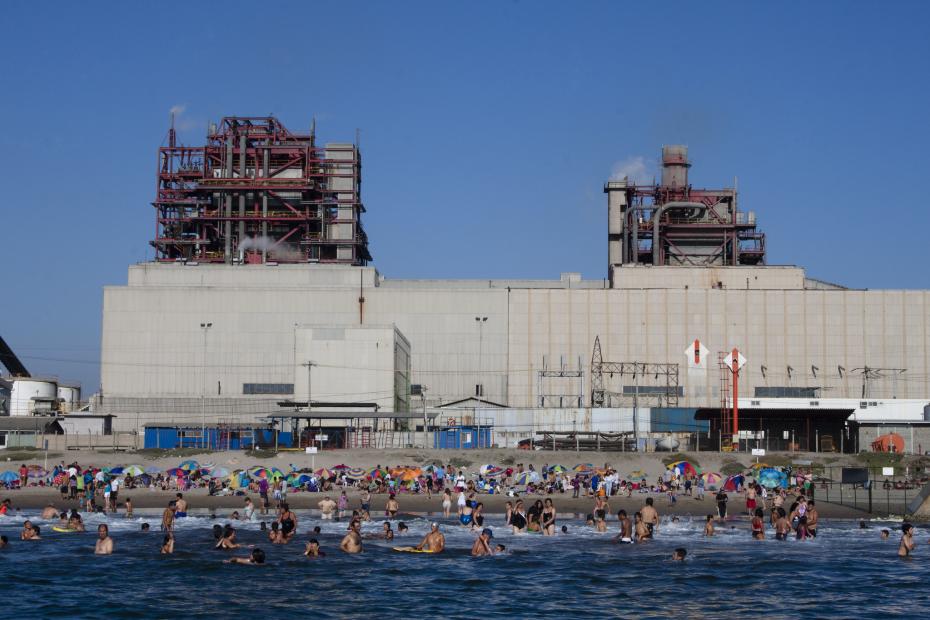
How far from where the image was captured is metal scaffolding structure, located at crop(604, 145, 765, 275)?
117438 mm

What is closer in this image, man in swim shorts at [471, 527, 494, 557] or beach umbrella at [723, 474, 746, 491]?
man in swim shorts at [471, 527, 494, 557]

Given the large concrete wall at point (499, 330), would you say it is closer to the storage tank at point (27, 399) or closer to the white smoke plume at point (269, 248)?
the white smoke plume at point (269, 248)

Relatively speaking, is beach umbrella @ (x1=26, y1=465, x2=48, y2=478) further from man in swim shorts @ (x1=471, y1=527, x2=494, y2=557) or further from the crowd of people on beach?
man in swim shorts @ (x1=471, y1=527, x2=494, y2=557)

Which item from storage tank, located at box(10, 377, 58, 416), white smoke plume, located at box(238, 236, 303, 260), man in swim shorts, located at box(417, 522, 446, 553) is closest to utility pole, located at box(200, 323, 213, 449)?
white smoke plume, located at box(238, 236, 303, 260)

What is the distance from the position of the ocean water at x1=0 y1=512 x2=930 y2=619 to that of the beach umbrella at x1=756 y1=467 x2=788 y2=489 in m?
16.0

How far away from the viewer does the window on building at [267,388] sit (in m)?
104

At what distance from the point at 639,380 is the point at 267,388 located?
34.3 meters

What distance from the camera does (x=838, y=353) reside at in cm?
10494

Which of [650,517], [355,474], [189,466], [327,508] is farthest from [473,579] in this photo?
[189,466]

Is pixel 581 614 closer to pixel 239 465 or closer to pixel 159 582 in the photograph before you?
pixel 159 582

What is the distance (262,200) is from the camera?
4473 inches

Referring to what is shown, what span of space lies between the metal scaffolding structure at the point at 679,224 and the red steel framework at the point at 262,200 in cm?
2772

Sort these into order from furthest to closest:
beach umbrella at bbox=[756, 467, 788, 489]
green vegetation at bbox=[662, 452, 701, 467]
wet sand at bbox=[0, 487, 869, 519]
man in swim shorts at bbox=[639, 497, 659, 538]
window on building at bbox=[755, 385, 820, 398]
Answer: window on building at bbox=[755, 385, 820, 398] → green vegetation at bbox=[662, 452, 701, 467] → beach umbrella at bbox=[756, 467, 788, 489] → wet sand at bbox=[0, 487, 869, 519] → man in swim shorts at bbox=[639, 497, 659, 538]

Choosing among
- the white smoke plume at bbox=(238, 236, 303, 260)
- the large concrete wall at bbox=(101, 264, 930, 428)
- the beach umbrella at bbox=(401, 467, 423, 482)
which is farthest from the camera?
the white smoke plume at bbox=(238, 236, 303, 260)
